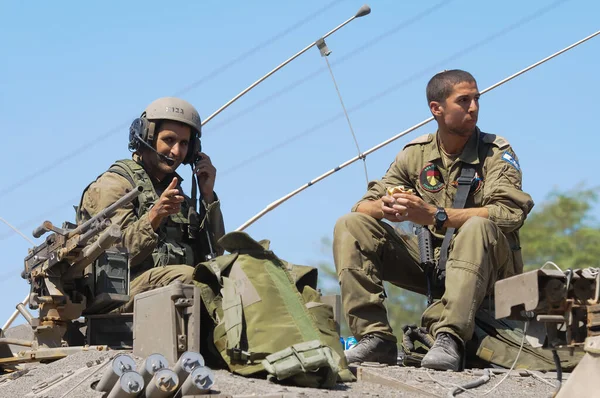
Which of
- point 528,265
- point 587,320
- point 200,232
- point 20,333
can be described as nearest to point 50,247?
point 200,232

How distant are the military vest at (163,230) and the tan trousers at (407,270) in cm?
128

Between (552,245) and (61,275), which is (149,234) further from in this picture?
(552,245)

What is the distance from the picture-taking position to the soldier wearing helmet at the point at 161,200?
8.41 meters

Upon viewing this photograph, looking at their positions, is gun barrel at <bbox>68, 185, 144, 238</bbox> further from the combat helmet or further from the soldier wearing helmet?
the combat helmet

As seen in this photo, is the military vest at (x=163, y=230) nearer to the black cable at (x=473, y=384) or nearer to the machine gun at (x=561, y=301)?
the black cable at (x=473, y=384)

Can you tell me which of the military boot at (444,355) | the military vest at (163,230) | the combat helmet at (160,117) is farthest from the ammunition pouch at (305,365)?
the combat helmet at (160,117)

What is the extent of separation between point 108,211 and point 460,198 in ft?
8.13

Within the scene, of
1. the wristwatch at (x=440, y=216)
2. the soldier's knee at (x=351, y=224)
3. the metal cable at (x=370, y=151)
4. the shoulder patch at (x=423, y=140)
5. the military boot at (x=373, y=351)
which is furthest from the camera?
the metal cable at (x=370, y=151)

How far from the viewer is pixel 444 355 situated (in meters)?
7.51

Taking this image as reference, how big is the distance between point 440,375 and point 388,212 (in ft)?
4.22

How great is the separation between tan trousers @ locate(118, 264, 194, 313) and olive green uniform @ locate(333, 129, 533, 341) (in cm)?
105

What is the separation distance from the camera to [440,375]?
7.26m

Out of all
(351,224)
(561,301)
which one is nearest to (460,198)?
(351,224)

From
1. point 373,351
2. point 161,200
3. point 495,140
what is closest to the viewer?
point 373,351
